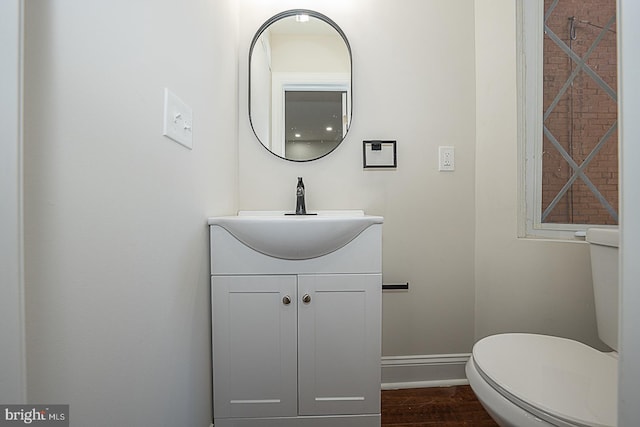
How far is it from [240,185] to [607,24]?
177 cm

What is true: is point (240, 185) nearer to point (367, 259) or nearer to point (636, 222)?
point (367, 259)

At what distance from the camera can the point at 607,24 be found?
3.77 ft

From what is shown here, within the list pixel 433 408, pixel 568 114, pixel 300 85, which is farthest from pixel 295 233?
pixel 568 114

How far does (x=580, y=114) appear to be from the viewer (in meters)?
1.22

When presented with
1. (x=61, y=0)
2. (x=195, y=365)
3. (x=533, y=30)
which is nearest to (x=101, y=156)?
(x=61, y=0)

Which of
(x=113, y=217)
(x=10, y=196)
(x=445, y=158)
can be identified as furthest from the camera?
(x=445, y=158)

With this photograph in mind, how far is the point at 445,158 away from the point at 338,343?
1062mm

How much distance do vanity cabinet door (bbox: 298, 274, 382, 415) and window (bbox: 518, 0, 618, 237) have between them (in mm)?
946

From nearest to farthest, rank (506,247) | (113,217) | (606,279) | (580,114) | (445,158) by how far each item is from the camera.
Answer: (113,217) → (606,279) → (580,114) → (506,247) → (445,158)

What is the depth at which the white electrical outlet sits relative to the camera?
4.70ft

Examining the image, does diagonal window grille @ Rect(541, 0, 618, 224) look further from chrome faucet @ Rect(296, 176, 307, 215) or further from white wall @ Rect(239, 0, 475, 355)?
chrome faucet @ Rect(296, 176, 307, 215)
